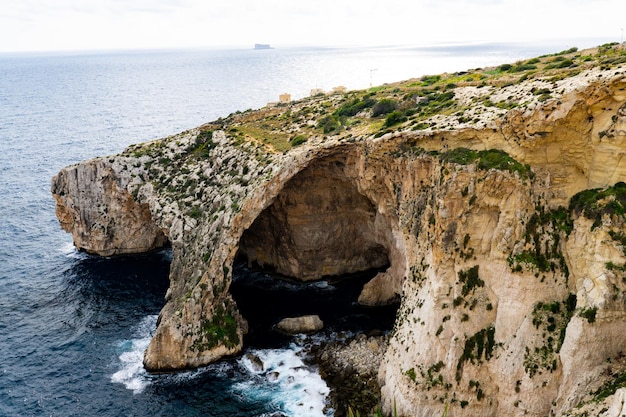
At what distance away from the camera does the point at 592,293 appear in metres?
30.8

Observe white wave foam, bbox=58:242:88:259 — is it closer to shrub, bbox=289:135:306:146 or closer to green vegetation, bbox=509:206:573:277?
shrub, bbox=289:135:306:146

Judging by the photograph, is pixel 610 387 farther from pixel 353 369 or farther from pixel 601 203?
pixel 353 369

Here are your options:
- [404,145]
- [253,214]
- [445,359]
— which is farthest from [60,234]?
[445,359]

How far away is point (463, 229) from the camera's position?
1503 inches

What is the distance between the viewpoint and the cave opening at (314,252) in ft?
199

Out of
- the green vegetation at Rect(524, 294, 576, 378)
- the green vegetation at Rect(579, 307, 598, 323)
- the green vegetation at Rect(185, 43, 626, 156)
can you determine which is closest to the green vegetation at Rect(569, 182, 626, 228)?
the green vegetation at Rect(185, 43, 626, 156)

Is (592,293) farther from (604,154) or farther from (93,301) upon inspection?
(93,301)

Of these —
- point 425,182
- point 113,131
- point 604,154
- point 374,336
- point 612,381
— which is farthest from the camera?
point 113,131

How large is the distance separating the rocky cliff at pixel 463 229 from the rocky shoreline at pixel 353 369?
2.91 metres

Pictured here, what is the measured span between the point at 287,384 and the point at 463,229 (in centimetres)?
2174

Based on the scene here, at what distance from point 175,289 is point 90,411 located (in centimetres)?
1660

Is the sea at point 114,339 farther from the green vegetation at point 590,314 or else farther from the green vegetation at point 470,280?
the green vegetation at point 590,314

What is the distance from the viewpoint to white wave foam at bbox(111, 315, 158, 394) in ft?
157

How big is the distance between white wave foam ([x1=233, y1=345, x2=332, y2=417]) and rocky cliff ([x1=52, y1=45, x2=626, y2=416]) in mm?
4605
